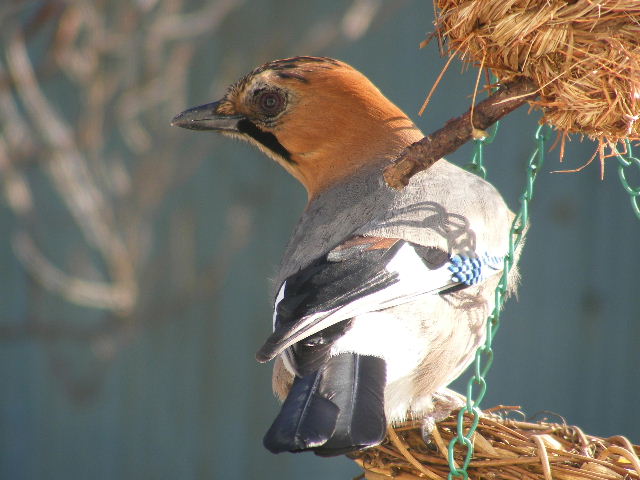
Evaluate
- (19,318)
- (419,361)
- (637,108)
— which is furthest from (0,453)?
(637,108)

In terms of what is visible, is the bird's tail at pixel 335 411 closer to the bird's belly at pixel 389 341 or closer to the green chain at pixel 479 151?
the bird's belly at pixel 389 341

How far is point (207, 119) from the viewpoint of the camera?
2.76 metres

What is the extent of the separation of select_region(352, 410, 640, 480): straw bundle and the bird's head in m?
0.90

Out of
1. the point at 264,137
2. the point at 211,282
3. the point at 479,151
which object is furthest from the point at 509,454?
the point at 211,282

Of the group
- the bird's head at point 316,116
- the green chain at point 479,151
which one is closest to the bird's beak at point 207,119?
the bird's head at point 316,116

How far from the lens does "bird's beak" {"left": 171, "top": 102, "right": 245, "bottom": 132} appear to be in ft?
9.02

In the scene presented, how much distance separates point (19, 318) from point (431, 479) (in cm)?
373

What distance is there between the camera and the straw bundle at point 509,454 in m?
1.87

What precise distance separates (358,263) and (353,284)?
0.08m

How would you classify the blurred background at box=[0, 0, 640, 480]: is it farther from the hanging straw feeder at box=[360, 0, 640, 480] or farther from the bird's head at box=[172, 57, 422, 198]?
the hanging straw feeder at box=[360, 0, 640, 480]

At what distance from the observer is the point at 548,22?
5.76 ft

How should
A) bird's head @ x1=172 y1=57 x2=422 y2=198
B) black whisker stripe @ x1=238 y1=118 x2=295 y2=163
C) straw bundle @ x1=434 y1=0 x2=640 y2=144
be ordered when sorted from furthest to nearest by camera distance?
black whisker stripe @ x1=238 y1=118 x2=295 y2=163, bird's head @ x1=172 y1=57 x2=422 y2=198, straw bundle @ x1=434 y1=0 x2=640 y2=144

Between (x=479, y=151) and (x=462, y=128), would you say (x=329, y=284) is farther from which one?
(x=479, y=151)

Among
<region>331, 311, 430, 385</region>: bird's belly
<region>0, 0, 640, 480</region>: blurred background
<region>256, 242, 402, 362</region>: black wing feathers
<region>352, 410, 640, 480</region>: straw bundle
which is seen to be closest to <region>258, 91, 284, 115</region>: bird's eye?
<region>256, 242, 402, 362</region>: black wing feathers
